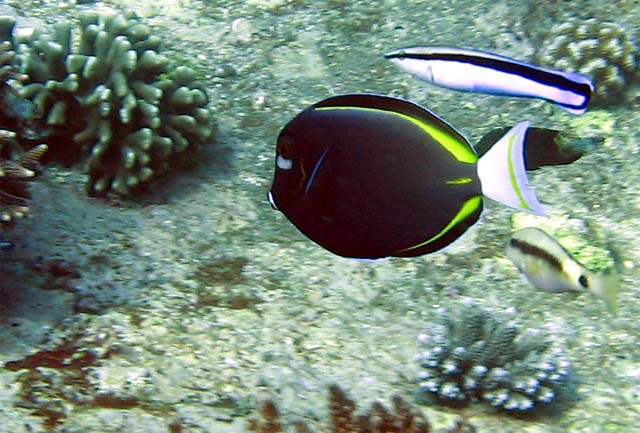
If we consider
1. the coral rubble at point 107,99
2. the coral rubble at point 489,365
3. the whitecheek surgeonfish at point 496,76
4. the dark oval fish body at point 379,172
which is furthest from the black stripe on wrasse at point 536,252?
the coral rubble at point 107,99

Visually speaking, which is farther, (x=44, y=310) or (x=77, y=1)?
(x=77, y=1)

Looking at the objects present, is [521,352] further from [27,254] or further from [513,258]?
[27,254]

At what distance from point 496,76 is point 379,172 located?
56 centimetres

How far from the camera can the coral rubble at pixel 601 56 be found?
20.1 feet

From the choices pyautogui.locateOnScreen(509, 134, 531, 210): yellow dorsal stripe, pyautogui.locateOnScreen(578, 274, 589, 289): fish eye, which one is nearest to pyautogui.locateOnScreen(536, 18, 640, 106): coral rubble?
pyautogui.locateOnScreen(578, 274, 589, 289): fish eye

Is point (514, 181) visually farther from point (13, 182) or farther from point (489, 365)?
point (13, 182)

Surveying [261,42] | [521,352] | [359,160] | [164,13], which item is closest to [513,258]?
[521,352]

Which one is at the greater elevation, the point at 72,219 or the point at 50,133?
the point at 50,133

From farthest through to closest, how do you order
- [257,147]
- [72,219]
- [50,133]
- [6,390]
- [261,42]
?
1. [261,42]
2. [257,147]
3. [50,133]
4. [72,219]
5. [6,390]

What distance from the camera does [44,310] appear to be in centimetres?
350

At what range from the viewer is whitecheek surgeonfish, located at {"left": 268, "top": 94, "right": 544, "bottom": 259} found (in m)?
1.64

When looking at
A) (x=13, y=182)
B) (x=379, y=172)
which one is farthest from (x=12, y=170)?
(x=379, y=172)

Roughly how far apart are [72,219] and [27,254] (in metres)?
0.60

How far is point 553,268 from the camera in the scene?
297 cm
